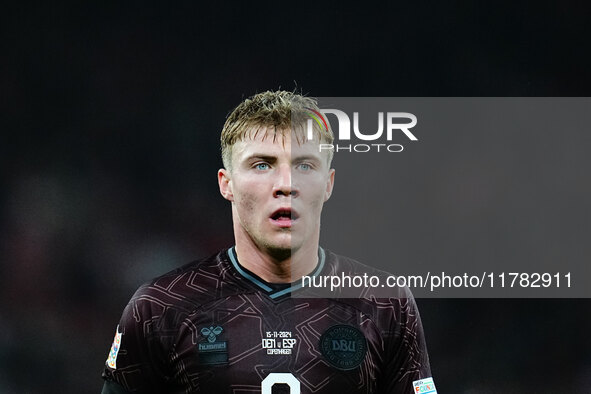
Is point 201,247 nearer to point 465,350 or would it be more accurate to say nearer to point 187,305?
point 465,350

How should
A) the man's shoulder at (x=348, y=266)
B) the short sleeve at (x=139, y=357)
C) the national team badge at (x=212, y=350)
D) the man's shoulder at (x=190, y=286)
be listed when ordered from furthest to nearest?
the man's shoulder at (x=348, y=266)
the man's shoulder at (x=190, y=286)
the short sleeve at (x=139, y=357)
the national team badge at (x=212, y=350)

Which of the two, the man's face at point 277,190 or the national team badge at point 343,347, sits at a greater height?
the man's face at point 277,190

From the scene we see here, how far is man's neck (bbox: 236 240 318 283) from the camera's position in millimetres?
4422

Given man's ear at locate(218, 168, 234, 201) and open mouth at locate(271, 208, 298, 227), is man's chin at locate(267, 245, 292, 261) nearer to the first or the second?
open mouth at locate(271, 208, 298, 227)

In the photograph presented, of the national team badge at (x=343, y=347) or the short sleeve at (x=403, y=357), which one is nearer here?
the national team badge at (x=343, y=347)

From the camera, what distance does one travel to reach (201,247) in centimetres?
725

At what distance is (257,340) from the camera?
423cm

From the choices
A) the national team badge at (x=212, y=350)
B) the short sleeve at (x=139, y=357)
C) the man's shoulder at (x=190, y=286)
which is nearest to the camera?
the national team badge at (x=212, y=350)

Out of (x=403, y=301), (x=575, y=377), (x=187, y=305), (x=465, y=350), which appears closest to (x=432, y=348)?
(x=465, y=350)

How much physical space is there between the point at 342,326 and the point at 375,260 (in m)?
1.18

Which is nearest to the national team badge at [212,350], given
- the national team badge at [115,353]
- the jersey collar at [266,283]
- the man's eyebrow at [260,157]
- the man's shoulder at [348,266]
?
the jersey collar at [266,283]

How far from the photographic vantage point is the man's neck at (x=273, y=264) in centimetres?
442

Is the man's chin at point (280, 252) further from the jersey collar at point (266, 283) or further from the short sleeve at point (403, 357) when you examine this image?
the short sleeve at point (403, 357)

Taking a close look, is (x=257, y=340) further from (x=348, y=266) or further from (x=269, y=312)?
(x=348, y=266)
